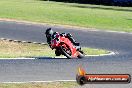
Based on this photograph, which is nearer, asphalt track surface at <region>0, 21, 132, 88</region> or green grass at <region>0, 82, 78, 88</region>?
green grass at <region>0, 82, 78, 88</region>

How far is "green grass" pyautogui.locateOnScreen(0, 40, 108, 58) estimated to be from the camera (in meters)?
17.6

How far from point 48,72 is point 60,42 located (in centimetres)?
352

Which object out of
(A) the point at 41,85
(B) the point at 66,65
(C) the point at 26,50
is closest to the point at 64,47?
(B) the point at 66,65

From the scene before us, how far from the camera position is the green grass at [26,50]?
17641 mm

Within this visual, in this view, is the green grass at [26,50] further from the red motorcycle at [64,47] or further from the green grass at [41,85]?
the green grass at [41,85]

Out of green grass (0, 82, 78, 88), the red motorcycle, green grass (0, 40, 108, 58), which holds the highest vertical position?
green grass (0, 82, 78, 88)

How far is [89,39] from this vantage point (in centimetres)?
2433

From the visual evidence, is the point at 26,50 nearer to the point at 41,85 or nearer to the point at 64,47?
the point at 64,47

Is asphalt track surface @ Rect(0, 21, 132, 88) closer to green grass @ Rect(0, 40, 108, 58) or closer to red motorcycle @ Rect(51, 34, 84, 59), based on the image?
red motorcycle @ Rect(51, 34, 84, 59)

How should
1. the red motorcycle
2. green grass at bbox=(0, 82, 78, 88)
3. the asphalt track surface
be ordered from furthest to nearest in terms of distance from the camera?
1. the red motorcycle
2. the asphalt track surface
3. green grass at bbox=(0, 82, 78, 88)

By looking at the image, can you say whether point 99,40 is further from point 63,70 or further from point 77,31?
point 63,70

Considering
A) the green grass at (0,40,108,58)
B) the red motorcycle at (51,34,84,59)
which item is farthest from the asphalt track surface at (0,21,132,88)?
the green grass at (0,40,108,58)

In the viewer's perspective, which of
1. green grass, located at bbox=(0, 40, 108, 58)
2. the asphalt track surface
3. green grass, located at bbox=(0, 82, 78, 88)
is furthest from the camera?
green grass, located at bbox=(0, 40, 108, 58)

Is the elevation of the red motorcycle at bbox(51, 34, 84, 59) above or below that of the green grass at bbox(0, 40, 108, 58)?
above
